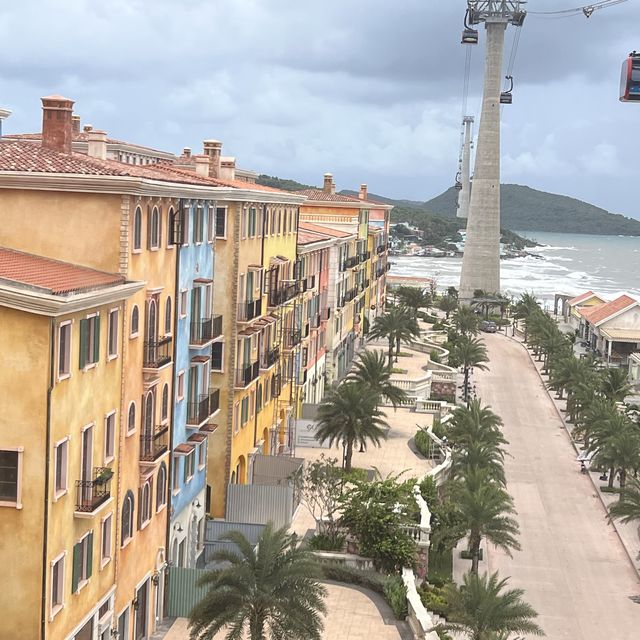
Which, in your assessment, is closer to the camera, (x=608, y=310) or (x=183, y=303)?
(x=183, y=303)

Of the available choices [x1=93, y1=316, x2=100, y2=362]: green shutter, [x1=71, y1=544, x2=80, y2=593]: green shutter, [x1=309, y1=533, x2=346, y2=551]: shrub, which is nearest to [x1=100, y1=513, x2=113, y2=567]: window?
[x1=71, y1=544, x2=80, y2=593]: green shutter

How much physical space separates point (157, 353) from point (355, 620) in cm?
1031

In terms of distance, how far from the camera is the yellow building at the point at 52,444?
23703 millimetres

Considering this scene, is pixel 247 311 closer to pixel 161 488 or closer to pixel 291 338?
pixel 291 338

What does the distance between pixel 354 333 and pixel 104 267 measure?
2523 inches

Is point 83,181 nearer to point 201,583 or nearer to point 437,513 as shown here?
point 201,583

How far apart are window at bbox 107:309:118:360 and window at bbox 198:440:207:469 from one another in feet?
37.8

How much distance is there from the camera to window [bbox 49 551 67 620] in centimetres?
2470

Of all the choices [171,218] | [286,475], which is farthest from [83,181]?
[286,475]

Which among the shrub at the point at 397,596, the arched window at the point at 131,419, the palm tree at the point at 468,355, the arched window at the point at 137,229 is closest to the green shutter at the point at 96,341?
the arched window at the point at 137,229

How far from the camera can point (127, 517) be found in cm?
3011

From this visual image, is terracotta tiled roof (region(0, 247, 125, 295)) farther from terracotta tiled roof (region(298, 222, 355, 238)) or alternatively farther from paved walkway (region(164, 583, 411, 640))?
terracotta tiled roof (region(298, 222, 355, 238))

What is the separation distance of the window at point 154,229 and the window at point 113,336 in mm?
3368

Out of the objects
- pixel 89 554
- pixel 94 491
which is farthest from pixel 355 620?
pixel 94 491
